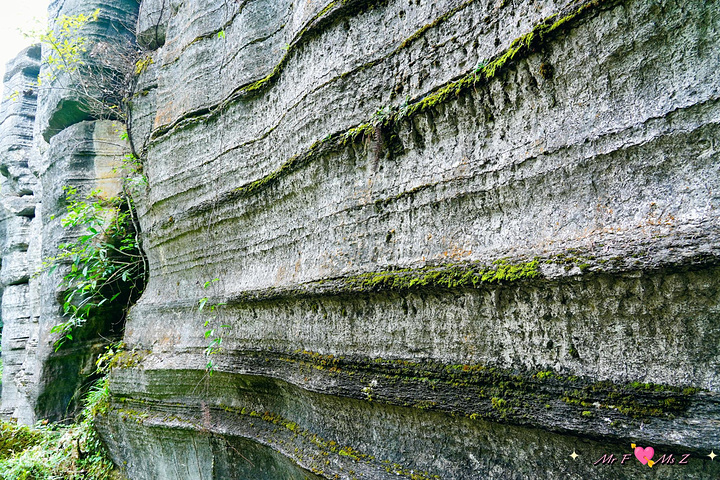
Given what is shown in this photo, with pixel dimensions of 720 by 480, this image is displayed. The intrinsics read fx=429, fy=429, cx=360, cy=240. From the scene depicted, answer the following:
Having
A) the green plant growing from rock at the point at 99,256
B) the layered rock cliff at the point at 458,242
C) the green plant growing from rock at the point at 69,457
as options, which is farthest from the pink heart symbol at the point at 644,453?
the green plant growing from rock at the point at 99,256

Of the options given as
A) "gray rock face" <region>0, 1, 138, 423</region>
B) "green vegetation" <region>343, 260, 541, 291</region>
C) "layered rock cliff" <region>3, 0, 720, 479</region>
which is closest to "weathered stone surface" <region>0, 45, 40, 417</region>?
"gray rock face" <region>0, 1, 138, 423</region>

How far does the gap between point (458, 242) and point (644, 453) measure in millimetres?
889

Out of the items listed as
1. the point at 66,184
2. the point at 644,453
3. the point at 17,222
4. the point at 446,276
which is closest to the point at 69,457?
the point at 66,184

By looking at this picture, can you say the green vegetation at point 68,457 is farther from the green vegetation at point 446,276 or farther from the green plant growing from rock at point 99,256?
the green vegetation at point 446,276

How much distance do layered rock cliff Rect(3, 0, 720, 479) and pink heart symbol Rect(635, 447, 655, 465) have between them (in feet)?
0.10

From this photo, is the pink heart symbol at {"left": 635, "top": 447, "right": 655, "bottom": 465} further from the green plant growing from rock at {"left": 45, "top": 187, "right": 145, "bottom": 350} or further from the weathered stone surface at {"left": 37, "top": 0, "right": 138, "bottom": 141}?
the weathered stone surface at {"left": 37, "top": 0, "right": 138, "bottom": 141}

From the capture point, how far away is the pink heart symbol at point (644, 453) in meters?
1.20

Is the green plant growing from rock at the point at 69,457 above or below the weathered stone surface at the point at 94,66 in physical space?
below

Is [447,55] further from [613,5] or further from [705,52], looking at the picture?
[705,52]

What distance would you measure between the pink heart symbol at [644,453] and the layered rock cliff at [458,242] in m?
0.03

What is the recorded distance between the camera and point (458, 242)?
5.69 ft

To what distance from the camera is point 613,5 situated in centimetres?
131

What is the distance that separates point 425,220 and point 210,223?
211 centimetres

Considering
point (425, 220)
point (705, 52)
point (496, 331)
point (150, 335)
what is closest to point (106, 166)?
point (150, 335)
